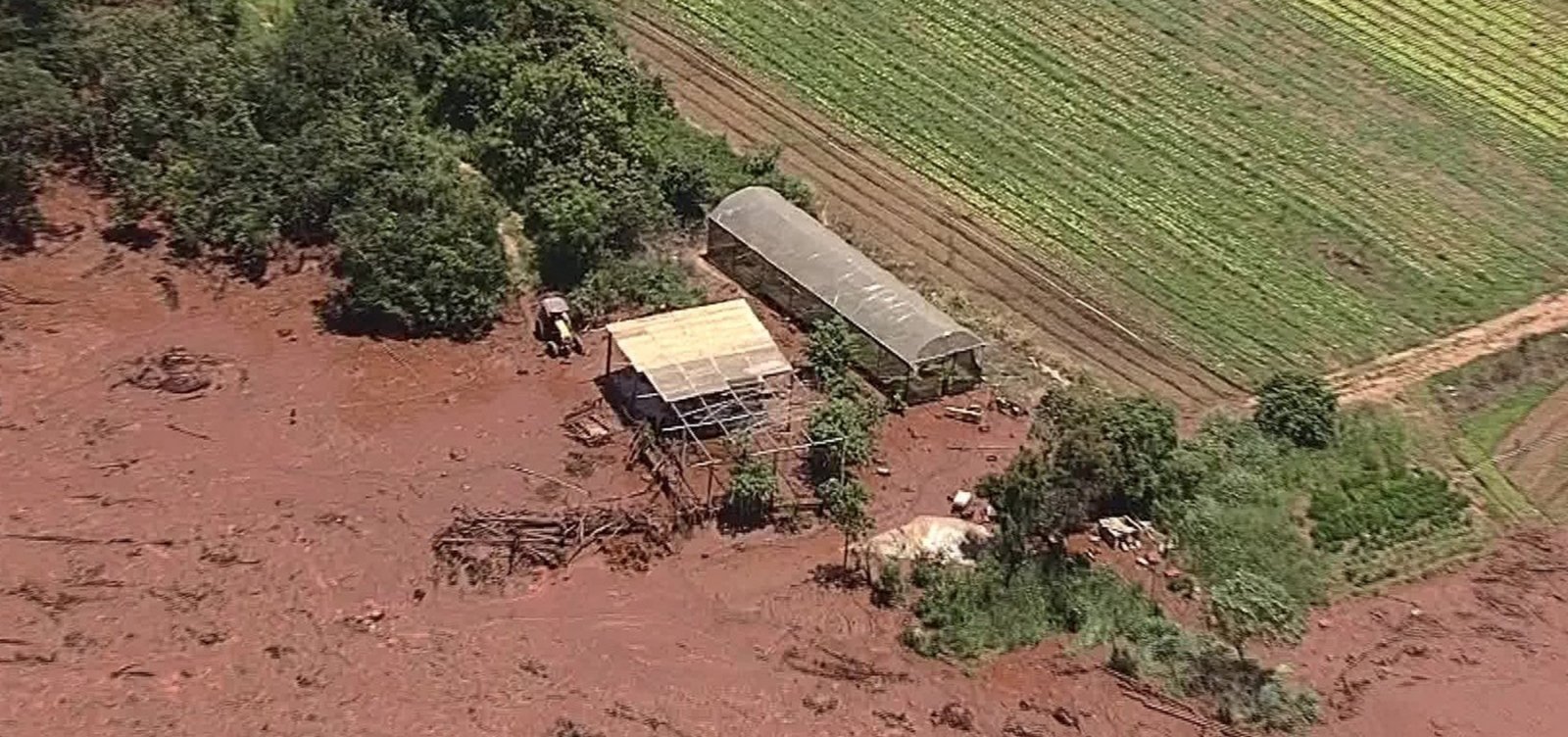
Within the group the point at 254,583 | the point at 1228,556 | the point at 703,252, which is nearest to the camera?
the point at 254,583

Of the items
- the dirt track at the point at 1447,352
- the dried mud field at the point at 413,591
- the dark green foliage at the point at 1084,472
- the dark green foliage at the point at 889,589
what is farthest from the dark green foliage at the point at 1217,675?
the dirt track at the point at 1447,352

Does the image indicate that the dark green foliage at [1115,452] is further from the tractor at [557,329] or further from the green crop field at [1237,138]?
the tractor at [557,329]

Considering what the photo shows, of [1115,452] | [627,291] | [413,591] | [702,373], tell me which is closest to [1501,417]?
[1115,452]

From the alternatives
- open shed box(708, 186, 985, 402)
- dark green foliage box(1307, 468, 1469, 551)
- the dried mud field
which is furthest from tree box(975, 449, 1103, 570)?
dark green foliage box(1307, 468, 1469, 551)

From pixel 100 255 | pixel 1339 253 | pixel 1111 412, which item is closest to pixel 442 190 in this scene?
pixel 100 255

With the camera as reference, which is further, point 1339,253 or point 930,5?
point 930,5

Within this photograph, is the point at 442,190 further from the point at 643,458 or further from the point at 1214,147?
the point at 1214,147
